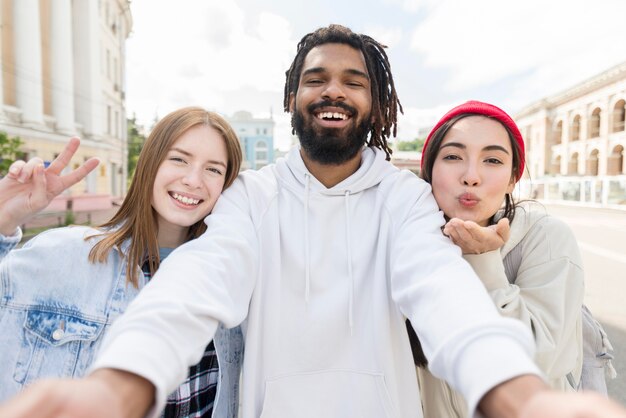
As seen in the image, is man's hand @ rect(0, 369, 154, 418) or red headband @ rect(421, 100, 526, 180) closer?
man's hand @ rect(0, 369, 154, 418)

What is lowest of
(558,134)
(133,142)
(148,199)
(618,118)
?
(148,199)

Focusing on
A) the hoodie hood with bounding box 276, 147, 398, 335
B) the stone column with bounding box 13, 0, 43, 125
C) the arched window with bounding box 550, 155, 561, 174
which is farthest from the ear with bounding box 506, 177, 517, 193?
the arched window with bounding box 550, 155, 561, 174

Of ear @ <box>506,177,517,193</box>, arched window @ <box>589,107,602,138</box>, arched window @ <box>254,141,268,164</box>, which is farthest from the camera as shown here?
arched window @ <box>254,141,268,164</box>

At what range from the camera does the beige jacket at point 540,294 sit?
152 centimetres

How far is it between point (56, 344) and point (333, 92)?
1.76 metres

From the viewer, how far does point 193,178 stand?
1.79 meters

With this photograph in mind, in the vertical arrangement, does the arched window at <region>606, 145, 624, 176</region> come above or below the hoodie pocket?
above

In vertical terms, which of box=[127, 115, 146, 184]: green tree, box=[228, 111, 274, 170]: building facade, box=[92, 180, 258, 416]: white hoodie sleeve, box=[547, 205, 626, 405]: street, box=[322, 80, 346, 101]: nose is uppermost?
box=[228, 111, 274, 170]: building facade

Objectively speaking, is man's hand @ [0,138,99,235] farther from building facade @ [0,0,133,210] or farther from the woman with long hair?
building facade @ [0,0,133,210]

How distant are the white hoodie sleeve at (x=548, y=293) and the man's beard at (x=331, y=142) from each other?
2.73ft

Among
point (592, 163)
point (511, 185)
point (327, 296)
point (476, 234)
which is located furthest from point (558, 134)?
point (327, 296)

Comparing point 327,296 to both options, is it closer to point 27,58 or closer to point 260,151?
point 27,58

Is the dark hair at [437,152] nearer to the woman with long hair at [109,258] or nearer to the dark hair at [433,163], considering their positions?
the dark hair at [433,163]

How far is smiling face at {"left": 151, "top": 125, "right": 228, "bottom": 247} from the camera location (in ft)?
5.99
